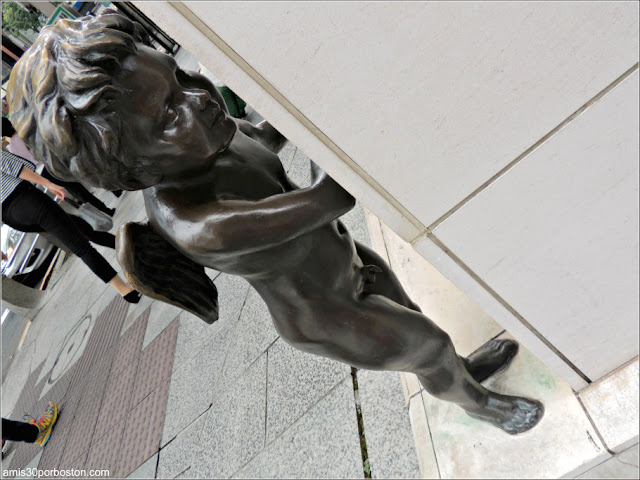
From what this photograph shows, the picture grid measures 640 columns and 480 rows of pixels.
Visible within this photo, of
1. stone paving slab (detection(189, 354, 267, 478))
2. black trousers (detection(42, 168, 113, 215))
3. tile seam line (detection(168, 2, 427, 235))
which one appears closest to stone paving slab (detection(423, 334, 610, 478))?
tile seam line (detection(168, 2, 427, 235))

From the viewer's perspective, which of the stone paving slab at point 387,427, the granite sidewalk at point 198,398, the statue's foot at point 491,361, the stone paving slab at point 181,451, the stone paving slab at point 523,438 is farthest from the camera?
the stone paving slab at point 181,451

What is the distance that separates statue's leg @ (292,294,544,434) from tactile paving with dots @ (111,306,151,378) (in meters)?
3.77

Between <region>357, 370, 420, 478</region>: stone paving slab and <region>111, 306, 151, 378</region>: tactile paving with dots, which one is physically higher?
<region>357, 370, 420, 478</region>: stone paving slab

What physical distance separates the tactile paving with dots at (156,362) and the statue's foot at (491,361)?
2891 mm

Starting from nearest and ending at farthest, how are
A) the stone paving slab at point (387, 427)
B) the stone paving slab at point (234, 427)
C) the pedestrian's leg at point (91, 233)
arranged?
the stone paving slab at point (387, 427) < the stone paving slab at point (234, 427) < the pedestrian's leg at point (91, 233)

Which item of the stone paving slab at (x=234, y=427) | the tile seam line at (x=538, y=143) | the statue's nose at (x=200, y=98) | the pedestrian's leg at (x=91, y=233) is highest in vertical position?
the tile seam line at (x=538, y=143)

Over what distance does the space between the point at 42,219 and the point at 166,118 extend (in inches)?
158

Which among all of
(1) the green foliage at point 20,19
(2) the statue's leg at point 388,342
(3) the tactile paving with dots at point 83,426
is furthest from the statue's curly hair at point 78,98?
(1) the green foliage at point 20,19

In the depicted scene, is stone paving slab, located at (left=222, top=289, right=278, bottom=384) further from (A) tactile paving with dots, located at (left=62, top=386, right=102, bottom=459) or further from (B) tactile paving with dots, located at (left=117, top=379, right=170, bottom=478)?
(A) tactile paving with dots, located at (left=62, top=386, right=102, bottom=459)

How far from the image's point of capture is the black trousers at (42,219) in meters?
4.36

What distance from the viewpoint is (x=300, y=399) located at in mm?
2787

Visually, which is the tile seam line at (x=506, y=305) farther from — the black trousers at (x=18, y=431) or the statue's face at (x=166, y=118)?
the black trousers at (x=18, y=431)

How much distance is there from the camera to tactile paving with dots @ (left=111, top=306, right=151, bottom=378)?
4777 millimetres

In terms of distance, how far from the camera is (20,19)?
8.86 metres
